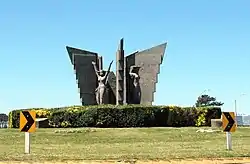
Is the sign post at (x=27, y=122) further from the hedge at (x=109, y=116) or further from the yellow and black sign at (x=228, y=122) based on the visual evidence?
the hedge at (x=109, y=116)

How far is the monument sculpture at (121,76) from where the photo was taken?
40875 mm

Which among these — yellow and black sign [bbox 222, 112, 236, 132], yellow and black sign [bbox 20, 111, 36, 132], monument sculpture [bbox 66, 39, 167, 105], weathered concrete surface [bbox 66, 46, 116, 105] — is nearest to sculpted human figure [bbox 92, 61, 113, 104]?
monument sculpture [bbox 66, 39, 167, 105]

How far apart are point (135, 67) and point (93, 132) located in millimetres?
14703

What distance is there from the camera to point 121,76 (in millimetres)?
40906

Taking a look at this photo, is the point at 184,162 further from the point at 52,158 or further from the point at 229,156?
the point at 52,158

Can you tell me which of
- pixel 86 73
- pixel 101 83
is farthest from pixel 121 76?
pixel 86 73

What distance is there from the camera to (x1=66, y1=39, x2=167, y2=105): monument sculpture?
40.9 metres

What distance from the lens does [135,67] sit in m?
41.2

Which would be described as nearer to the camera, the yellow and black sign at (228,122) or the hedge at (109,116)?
the yellow and black sign at (228,122)

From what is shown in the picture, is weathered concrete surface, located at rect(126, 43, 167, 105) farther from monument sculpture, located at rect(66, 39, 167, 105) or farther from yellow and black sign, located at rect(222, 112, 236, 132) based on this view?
yellow and black sign, located at rect(222, 112, 236, 132)

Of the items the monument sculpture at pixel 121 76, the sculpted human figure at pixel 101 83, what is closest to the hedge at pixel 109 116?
the sculpted human figure at pixel 101 83

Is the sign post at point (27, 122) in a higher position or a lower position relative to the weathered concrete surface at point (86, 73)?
lower

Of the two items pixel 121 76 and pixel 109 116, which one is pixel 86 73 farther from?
pixel 109 116

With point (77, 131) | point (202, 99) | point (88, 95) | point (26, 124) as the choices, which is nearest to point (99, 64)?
point (88, 95)
